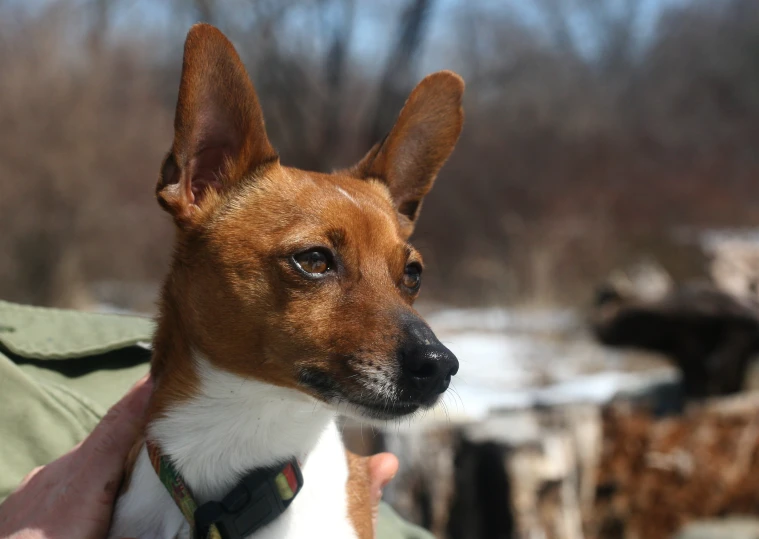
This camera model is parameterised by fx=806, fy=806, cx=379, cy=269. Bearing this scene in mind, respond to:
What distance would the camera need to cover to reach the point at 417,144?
8.73ft

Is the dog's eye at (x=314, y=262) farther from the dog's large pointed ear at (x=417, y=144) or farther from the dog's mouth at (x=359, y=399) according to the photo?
the dog's large pointed ear at (x=417, y=144)

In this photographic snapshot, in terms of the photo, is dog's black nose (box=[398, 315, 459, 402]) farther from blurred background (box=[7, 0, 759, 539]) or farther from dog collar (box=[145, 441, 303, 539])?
blurred background (box=[7, 0, 759, 539])

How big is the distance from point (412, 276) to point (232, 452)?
69cm

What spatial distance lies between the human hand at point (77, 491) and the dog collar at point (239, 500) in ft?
0.36

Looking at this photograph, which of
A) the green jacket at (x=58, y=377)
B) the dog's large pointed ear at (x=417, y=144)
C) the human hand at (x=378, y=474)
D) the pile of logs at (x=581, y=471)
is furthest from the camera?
the pile of logs at (x=581, y=471)

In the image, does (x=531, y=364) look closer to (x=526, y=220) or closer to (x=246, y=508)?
(x=246, y=508)

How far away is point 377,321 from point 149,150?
38.4ft

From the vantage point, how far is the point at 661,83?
789 inches

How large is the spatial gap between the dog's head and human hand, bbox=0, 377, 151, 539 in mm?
321

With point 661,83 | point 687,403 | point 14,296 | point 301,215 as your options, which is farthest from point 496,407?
point 661,83

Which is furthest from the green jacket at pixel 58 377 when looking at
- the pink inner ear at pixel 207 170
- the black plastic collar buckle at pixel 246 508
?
the black plastic collar buckle at pixel 246 508

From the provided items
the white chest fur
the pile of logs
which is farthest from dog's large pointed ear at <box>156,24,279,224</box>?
the pile of logs

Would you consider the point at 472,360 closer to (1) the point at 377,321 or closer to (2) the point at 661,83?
(1) the point at 377,321

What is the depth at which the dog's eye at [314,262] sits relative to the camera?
6.63 feet
